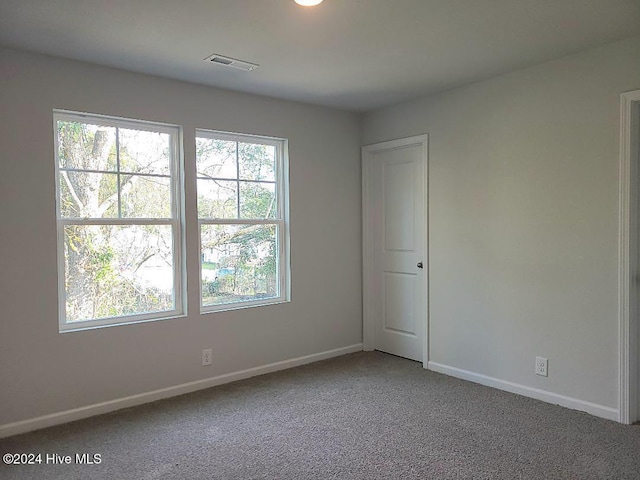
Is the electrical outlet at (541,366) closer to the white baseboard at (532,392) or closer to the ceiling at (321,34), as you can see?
the white baseboard at (532,392)

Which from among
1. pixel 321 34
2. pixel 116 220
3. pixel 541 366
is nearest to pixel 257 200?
pixel 116 220

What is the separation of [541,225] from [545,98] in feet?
2.84

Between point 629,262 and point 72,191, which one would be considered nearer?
point 629,262

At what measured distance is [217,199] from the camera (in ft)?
12.5

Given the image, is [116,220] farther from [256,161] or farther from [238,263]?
[256,161]

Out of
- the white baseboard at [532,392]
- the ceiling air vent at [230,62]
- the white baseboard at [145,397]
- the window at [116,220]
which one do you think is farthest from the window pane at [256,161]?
the white baseboard at [532,392]

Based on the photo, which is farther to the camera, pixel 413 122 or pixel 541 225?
pixel 413 122

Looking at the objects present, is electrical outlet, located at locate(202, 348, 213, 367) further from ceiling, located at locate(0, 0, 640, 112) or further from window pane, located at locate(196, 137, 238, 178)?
ceiling, located at locate(0, 0, 640, 112)

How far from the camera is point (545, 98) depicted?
3246 mm

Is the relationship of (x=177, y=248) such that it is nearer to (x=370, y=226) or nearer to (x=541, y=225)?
(x=370, y=226)

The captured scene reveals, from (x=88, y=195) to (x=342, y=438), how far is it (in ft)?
7.50

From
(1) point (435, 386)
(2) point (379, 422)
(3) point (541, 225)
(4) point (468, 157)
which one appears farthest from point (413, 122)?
(2) point (379, 422)

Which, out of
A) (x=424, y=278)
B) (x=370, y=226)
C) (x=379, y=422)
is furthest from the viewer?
(x=370, y=226)

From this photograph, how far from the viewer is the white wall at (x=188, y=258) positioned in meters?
2.90
